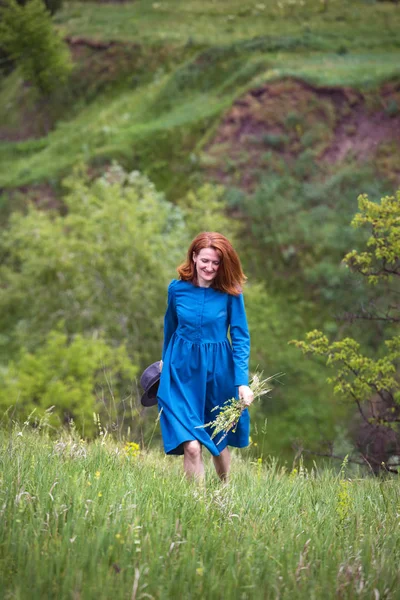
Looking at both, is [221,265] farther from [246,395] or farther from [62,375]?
[62,375]

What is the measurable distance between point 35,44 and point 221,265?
3549 centimetres

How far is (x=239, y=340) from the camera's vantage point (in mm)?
4621

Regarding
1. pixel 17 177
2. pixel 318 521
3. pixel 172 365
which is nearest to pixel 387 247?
pixel 172 365

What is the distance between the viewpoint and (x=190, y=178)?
26.8 metres

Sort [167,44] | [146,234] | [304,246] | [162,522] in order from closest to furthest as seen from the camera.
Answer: [162,522], [146,234], [304,246], [167,44]

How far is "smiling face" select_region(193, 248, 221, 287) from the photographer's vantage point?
4.53m

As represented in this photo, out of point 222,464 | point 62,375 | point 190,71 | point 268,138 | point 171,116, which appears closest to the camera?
point 222,464

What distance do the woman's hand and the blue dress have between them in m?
0.06

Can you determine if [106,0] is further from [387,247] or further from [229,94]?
[387,247]

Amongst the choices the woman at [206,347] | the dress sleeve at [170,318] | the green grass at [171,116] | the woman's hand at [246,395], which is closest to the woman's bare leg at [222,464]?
the woman at [206,347]

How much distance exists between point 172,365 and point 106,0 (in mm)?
47526

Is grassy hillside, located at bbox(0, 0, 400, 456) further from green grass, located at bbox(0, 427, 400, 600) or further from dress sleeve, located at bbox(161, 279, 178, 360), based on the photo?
green grass, located at bbox(0, 427, 400, 600)

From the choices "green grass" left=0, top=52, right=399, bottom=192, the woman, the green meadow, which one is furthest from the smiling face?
"green grass" left=0, top=52, right=399, bottom=192

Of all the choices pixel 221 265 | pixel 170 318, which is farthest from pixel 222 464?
pixel 221 265
